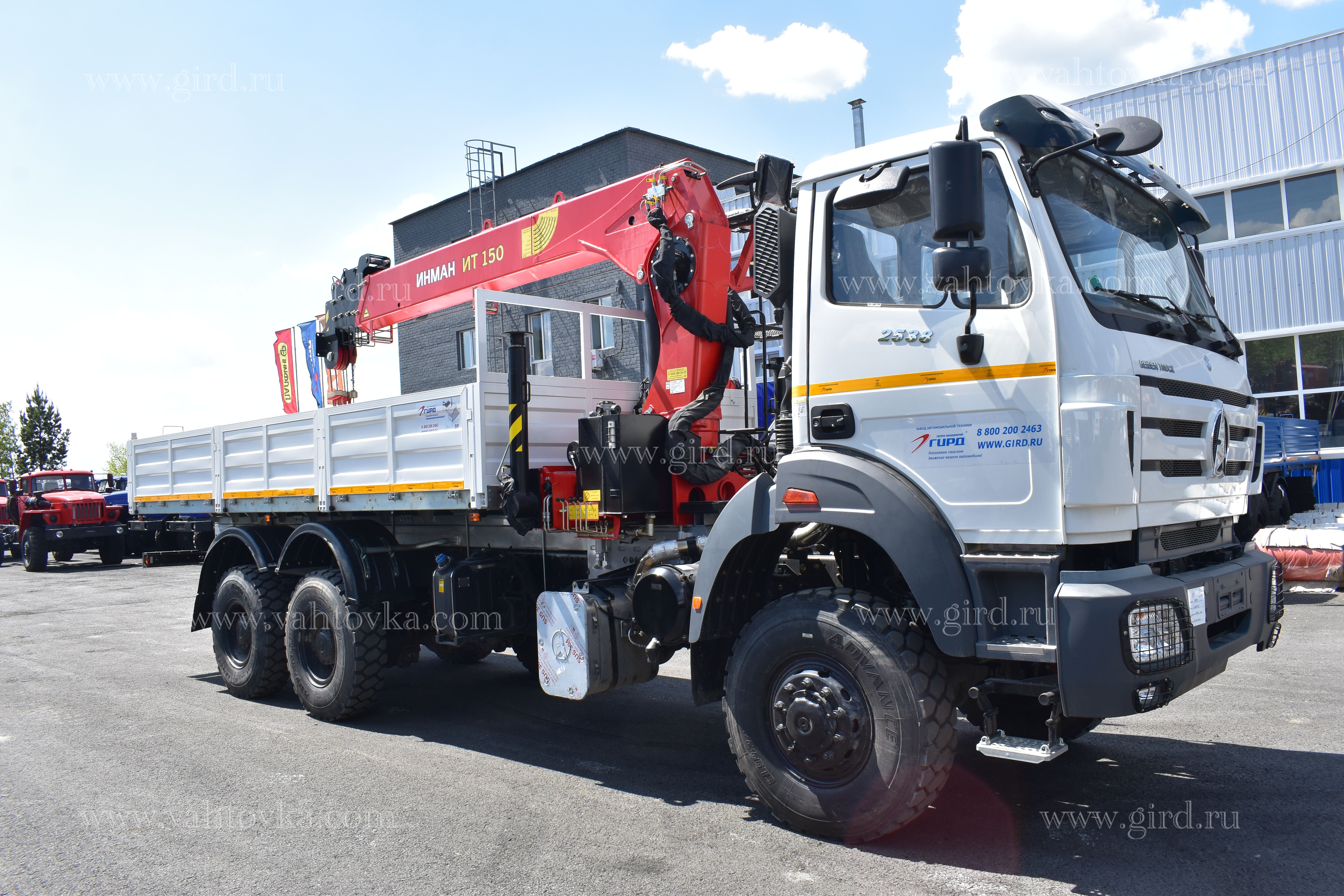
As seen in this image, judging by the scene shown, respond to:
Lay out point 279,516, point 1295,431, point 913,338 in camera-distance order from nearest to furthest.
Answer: point 913,338 < point 279,516 < point 1295,431

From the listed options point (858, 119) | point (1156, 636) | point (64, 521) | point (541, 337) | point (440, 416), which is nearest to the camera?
point (1156, 636)

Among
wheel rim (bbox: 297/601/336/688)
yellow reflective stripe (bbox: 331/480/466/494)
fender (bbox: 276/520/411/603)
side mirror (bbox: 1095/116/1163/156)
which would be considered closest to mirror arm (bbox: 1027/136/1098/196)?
side mirror (bbox: 1095/116/1163/156)

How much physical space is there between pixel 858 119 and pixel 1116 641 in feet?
59.0

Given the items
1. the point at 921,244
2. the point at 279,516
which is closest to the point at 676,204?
the point at 921,244

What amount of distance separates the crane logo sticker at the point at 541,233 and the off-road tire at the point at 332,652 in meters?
2.79

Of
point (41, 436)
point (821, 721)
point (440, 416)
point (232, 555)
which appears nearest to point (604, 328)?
point (440, 416)

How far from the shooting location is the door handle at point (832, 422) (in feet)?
13.6

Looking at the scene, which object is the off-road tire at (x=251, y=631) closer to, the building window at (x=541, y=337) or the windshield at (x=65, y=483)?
the building window at (x=541, y=337)

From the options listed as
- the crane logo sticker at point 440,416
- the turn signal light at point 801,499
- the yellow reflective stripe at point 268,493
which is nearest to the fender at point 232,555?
the yellow reflective stripe at point 268,493

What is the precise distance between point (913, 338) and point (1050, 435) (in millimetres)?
711

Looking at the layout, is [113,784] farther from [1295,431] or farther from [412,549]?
[1295,431]

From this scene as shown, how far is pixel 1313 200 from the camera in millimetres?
13656

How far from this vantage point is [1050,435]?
3.58 metres

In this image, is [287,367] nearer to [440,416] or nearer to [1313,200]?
[440,416]
